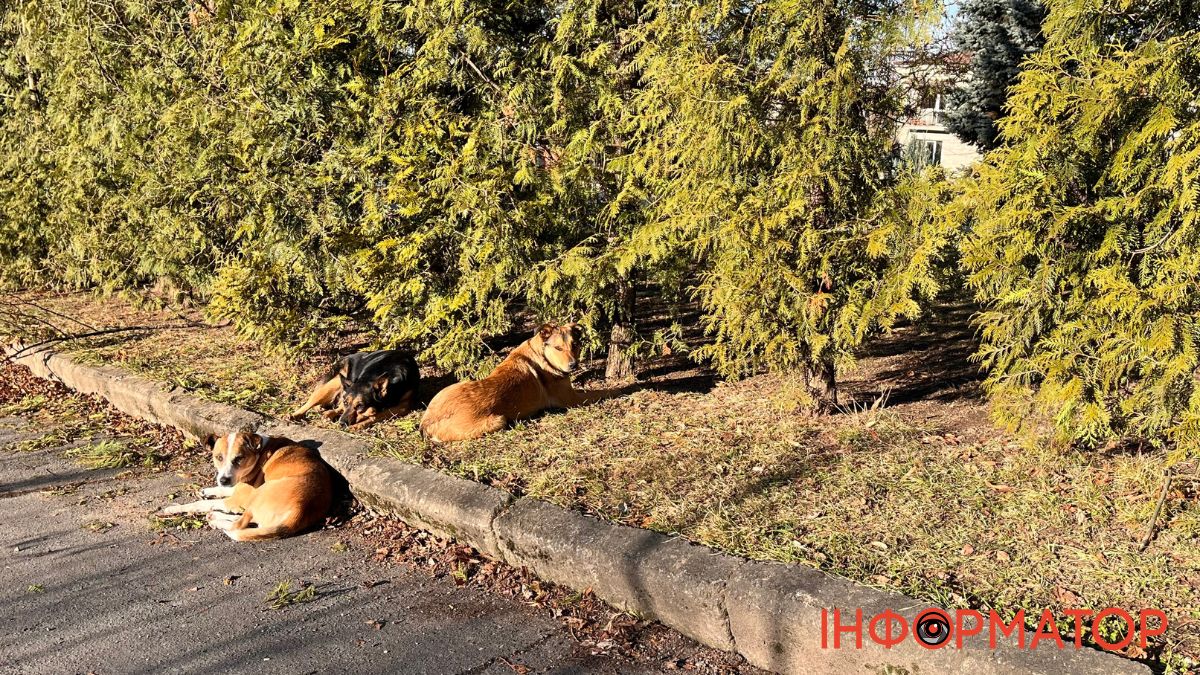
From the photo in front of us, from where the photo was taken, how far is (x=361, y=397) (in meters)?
6.01

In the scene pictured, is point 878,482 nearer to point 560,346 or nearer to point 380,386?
point 560,346

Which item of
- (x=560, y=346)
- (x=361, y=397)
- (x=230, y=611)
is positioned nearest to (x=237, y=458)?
(x=361, y=397)

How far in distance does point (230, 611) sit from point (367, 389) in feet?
7.39

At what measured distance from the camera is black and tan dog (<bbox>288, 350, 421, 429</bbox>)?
6.01 metres

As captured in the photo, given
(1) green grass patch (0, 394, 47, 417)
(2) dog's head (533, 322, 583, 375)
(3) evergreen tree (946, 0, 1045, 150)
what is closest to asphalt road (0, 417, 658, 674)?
(2) dog's head (533, 322, 583, 375)

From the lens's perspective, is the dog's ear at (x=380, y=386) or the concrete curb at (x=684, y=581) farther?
the dog's ear at (x=380, y=386)

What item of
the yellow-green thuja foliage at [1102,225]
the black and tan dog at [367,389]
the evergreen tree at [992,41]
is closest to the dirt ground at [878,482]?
the black and tan dog at [367,389]

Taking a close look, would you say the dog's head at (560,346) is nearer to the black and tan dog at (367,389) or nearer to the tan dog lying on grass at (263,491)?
the black and tan dog at (367,389)

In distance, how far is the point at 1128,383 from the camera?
161 inches

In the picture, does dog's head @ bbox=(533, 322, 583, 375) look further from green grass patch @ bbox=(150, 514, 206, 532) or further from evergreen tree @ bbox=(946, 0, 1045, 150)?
evergreen tree @ bbox=(946, 0, 1045, 150)

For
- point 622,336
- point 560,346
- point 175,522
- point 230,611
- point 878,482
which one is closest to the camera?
point 230,611

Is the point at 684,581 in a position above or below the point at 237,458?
below

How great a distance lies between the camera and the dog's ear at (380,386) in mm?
6059

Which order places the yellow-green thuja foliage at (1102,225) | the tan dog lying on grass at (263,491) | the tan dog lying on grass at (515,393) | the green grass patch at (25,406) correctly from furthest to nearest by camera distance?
the green grass patch at (25,406) < the tan dog lying on grass at (515,393) < the tan dog lying on grass at (263,491) < the yellow-green thuja foliage at (1102,225)
